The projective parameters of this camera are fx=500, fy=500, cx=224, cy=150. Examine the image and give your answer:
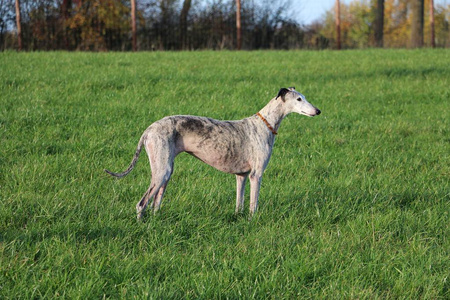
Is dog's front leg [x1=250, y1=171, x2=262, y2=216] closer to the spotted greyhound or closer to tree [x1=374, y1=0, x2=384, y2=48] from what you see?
the spotted greyhound

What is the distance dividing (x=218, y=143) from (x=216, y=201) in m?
1.04

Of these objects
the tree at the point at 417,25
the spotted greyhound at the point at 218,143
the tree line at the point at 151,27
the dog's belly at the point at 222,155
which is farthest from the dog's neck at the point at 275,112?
the tree at the point at 417,25

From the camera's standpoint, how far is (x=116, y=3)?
84.2ft

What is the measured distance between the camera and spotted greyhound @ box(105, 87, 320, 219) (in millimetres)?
4812

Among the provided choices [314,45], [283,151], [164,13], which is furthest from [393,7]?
[283,151]

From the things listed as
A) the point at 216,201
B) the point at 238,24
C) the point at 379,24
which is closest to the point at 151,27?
the point at 238,24

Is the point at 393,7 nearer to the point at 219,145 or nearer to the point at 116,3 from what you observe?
the point at 116,3

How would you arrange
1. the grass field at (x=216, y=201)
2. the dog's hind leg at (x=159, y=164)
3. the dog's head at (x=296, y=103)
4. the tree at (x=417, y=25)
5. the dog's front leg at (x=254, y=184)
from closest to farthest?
the grass field at (x=216, y=201) < the dog's hind leg at (x=159, y=164) < the dog's front leg at (x=254, y=184) < the dog's head at (x=296, y=103) < the tree at (x=417, y=25)

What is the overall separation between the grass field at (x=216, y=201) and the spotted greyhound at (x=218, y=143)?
0.41 meters

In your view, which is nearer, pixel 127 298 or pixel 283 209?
pixel 127 298

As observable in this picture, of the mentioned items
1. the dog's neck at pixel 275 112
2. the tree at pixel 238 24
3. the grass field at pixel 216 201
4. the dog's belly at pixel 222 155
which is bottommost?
the grass field at pixel 216 201

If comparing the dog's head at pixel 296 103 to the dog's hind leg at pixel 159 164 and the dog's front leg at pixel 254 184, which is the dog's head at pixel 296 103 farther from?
the dog's hind leg at pixel 159 164

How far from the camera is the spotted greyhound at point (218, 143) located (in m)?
4.81

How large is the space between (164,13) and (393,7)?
3652 centimetres
